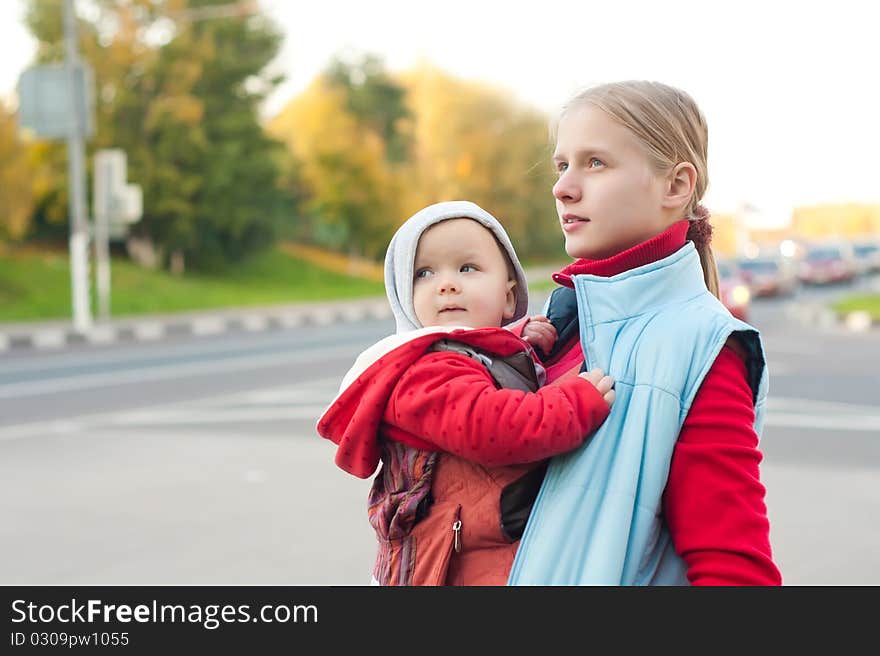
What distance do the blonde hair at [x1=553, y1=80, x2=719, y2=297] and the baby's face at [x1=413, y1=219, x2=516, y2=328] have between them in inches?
9.6

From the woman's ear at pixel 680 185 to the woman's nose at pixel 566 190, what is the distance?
0.41 feet

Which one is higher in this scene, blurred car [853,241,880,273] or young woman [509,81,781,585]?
young woman [509,81,781,585]

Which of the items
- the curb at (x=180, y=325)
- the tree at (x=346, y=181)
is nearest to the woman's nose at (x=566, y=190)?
the curb at (x=180, y=325)

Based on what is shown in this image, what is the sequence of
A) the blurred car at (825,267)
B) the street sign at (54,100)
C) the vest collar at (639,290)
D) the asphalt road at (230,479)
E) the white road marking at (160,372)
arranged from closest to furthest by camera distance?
the vest collar at (639,290)
the asphalt road at (230,479)
the white road marking at (160,372)
the street sign at (54,100)
the blurred car at (825,267)

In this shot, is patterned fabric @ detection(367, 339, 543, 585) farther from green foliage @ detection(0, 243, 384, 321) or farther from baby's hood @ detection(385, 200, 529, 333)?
green foliage @ detection(0, 243, 384, 321)

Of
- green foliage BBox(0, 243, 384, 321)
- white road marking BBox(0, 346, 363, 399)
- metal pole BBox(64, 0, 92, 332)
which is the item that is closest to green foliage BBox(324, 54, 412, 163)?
green foliage BBox(0, 243, 384, 321)

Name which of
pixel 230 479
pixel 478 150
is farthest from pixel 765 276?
pixel 230 479

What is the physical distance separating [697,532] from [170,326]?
20575 millimetres

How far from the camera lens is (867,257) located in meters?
50.6

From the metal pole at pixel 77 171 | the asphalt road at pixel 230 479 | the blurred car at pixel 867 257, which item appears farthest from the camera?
the blurred car at pixel 867 257

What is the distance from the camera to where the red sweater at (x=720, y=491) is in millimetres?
1419

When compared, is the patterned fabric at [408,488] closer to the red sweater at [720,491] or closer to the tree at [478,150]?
the red sweater at [720,491]

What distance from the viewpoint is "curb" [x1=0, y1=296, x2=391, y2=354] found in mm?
18156

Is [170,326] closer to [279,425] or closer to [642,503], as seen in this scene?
[279,425]
